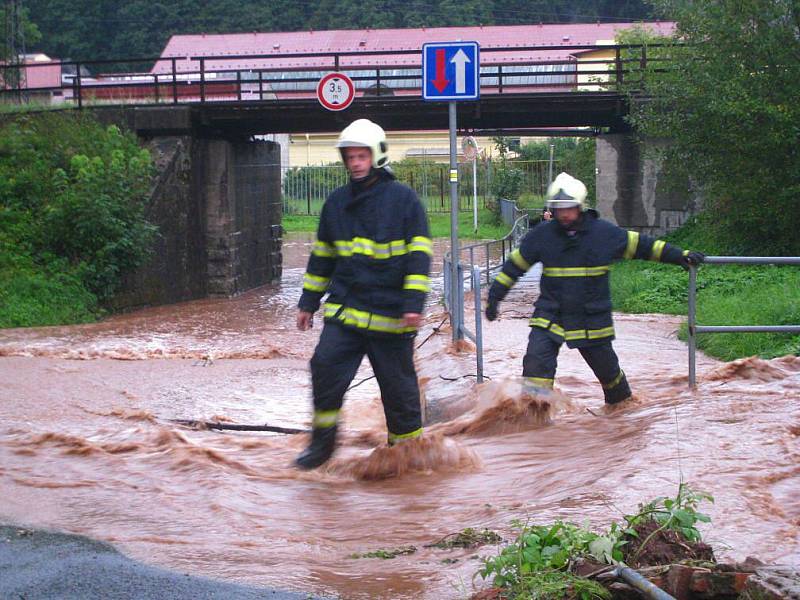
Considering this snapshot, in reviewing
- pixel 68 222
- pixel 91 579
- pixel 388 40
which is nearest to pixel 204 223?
pixel 68 222

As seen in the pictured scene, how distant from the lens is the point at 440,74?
10.4 m

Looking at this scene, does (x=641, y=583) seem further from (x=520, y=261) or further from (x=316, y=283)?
(x=520, y=261)

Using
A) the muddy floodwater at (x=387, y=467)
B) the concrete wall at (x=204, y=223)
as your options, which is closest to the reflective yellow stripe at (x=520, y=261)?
the muddy floodwater at (x=387, y=467)

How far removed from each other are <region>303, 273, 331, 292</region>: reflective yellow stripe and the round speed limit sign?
607 inches

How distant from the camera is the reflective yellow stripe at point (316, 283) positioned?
269 inches

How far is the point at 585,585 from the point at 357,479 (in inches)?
122

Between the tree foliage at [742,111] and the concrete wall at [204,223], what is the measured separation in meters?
9.95

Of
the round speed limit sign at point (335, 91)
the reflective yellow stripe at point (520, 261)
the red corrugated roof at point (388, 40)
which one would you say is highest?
the red corrugated roof at point (388, 40)

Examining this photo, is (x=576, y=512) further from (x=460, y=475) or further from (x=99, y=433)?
(x=99, y=433)

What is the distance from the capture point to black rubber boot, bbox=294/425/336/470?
22.0 ft

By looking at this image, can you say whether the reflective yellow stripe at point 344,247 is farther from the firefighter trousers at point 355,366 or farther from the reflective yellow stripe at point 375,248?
the firefighter trousers at point 355,366

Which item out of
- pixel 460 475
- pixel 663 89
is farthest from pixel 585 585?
pixel 663 89

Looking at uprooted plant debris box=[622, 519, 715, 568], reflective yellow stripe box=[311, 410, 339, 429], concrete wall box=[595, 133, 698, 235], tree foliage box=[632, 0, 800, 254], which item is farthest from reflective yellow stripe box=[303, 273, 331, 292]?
concrete wall box=[595, 133, 698, 235]

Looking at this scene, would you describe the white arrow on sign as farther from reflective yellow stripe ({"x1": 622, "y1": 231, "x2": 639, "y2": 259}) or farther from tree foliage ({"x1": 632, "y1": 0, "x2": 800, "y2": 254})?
tree foliage ({"x1": 632, "y1": 0, "x2": 800, "y2": 254})
